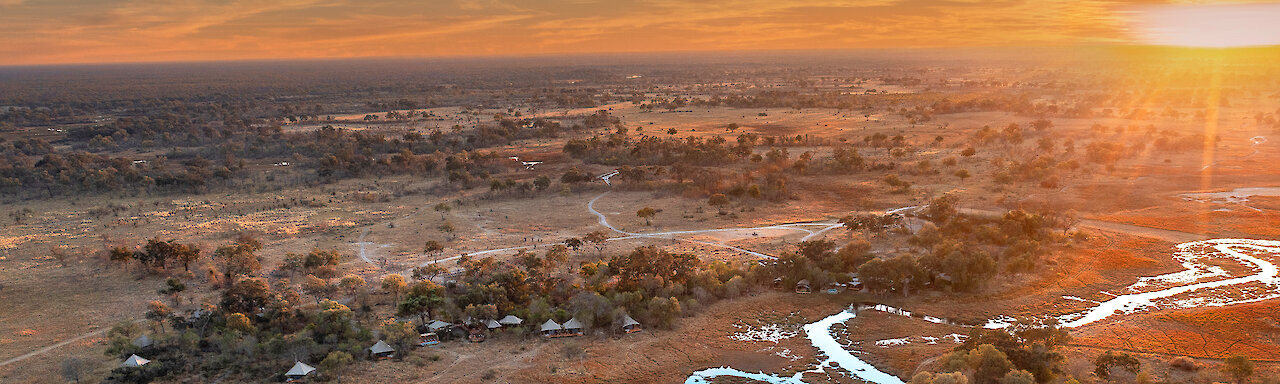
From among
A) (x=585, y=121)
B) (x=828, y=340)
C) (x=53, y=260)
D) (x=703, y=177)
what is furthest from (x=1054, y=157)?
(x=53, y=260)

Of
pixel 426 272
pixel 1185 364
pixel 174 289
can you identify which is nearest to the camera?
pixel 1185 364

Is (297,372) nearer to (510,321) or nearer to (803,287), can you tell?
(510,321)

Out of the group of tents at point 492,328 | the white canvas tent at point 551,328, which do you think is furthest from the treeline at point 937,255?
the white canvas tent at point 551,328

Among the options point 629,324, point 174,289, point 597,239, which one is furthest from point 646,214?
point 174,289

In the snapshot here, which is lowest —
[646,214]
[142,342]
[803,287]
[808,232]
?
[803,287]

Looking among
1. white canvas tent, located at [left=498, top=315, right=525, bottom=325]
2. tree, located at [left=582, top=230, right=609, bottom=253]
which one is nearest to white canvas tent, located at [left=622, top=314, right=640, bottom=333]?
white canvas tent, located at [left=498, top=315, right=525, bottom=325]

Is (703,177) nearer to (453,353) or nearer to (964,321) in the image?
(964,321)
